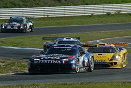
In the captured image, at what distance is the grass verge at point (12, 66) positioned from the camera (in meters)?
18.6

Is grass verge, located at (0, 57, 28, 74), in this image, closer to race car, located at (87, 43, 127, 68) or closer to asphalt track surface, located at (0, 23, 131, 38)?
race car, located at (87, 43, 127, 68)

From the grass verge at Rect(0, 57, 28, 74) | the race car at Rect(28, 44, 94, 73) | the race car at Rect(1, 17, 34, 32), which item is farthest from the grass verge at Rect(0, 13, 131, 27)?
the race car at Rect(28, 44, 94, 73)

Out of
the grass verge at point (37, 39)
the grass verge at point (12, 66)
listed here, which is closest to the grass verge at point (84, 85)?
the grass verge at point (12, 66)

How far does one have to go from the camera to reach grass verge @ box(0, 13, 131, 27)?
157 ft

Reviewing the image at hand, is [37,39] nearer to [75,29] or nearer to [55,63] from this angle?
[75,29]

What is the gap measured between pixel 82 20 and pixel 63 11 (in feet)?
9.33

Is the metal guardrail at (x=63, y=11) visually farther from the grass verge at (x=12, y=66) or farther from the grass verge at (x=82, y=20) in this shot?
the grass verge at (x=12, y=66)

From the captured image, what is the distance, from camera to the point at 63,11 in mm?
52031

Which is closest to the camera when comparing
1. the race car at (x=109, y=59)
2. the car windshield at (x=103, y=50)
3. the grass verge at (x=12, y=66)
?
the grass verge at (x=12, y=66)

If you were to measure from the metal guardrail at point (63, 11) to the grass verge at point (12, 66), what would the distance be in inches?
1042

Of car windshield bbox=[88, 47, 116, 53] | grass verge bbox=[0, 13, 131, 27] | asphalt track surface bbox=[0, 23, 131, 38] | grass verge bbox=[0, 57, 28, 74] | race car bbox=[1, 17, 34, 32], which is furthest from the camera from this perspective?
grass verge bbox=[0, 13, 131, 27]

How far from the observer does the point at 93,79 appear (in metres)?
15.0

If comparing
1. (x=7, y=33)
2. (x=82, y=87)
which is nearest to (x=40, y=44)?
(x=7, y=33)

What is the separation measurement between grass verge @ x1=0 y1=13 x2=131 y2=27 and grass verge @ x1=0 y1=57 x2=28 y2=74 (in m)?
24.5
